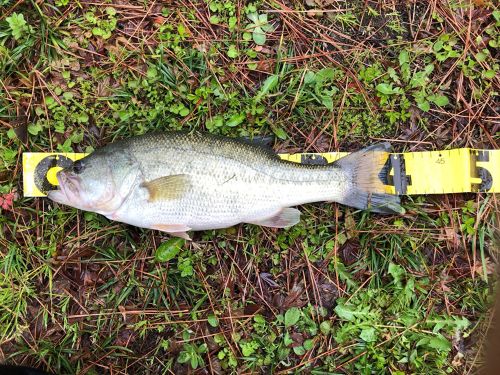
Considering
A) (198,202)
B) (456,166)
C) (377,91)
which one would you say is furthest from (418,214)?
(198,202)

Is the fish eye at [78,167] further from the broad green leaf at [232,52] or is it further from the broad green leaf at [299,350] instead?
the broad green leaf at [299,350]

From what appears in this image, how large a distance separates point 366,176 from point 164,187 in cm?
171

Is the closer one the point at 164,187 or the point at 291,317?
the point at 164,187

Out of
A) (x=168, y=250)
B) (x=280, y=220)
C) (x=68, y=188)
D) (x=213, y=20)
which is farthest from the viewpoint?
(x=213, y=20)

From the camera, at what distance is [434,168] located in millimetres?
4020

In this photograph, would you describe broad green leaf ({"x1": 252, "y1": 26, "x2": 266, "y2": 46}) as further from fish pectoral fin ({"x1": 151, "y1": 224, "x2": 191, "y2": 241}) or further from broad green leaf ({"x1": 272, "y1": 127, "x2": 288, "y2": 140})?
fish pectoral fin ({"x1": 151, "y1": 224, "x2": 191, "y2": 241})

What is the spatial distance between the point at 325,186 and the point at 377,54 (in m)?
1.42

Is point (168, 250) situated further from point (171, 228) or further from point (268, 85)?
point (268, 85)

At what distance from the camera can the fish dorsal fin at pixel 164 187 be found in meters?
3.53

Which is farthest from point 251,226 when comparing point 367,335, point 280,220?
point 367,335

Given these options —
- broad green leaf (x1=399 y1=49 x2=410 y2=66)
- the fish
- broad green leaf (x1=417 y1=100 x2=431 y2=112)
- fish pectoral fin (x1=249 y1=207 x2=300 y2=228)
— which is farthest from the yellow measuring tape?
broad green leaf (x1=399 y1=49 x2=410 y2=66)

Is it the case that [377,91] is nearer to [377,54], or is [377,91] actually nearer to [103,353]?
[377,54]

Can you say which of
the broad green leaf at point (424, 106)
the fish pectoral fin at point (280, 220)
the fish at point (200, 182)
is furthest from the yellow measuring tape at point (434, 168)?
the fish pectoral fin at point (280, 220)

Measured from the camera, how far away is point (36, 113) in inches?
158
